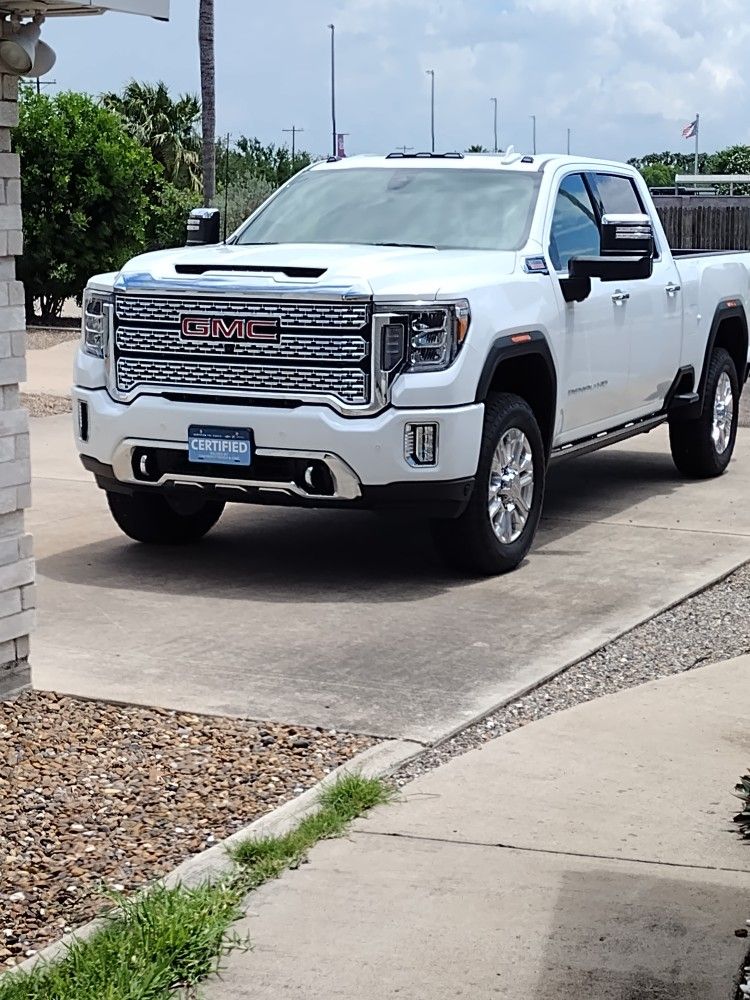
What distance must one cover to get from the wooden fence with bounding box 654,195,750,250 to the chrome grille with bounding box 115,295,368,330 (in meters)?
16.5

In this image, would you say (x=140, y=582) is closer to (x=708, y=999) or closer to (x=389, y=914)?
(x=389, y=914)

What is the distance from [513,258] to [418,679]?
282cm

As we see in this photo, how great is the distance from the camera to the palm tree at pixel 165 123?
53.4m

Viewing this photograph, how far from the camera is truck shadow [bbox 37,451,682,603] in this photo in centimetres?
830

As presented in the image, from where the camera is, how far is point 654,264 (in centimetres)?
1049

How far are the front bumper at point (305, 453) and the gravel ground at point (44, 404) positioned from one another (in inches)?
255

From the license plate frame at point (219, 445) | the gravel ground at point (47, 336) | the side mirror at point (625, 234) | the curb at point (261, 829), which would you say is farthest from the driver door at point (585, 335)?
the gravel ground at point (47, 336)

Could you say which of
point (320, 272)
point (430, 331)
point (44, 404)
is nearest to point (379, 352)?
point (430, 331)

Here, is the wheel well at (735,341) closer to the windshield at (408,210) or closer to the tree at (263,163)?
the windshield at (408,210)

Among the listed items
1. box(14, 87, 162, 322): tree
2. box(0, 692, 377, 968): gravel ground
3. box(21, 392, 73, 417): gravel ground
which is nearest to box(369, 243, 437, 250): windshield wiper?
Answer: box(0, 692, 377, 968): gravel ground

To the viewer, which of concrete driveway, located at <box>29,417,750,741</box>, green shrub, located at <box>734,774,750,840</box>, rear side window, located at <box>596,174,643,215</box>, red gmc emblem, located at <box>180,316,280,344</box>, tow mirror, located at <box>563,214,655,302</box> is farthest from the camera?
rear side window, located at <box>596,174,643,215</box>

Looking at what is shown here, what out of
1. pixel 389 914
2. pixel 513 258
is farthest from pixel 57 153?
pixel 389 914

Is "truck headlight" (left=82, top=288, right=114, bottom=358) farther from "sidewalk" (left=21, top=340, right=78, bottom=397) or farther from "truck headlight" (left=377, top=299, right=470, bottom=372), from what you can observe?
"sidewalk" (left=21, top=340, right=78, bottom=397)

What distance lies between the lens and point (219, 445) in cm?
809
